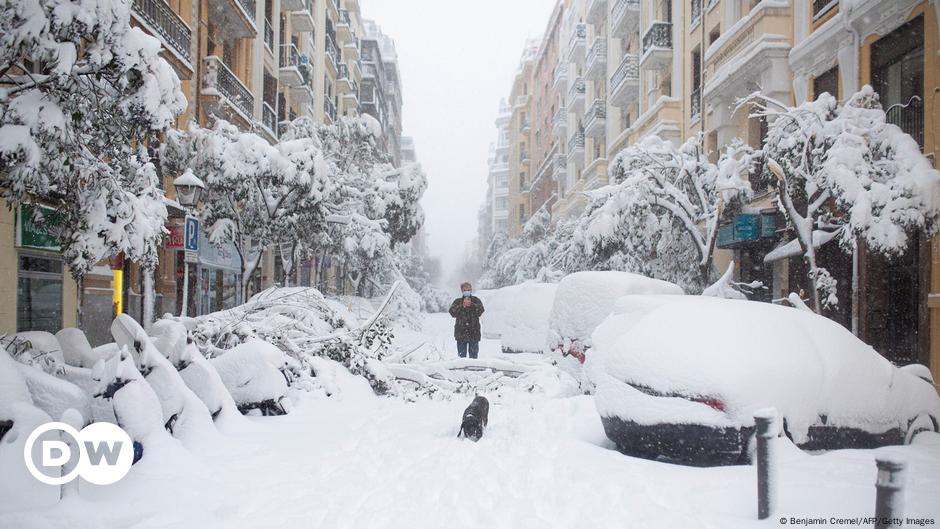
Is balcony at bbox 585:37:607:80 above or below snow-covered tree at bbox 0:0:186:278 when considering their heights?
above

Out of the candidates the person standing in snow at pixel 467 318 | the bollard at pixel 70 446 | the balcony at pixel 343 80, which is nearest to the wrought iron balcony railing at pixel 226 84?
the person standing in snow at pixel 467 318

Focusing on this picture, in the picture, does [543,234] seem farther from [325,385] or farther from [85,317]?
[325,385]

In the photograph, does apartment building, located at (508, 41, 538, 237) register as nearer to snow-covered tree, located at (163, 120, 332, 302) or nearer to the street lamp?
snow-covered tree, located at (163, 120, 332, 302)

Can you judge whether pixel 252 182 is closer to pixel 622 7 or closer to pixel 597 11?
pixel 622 7

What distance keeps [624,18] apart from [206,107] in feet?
53.9

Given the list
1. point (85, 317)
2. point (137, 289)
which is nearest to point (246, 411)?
point (85, 317)

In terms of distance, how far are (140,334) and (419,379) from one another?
481 cm

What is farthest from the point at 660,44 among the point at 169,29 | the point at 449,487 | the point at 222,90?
the point at 449,487

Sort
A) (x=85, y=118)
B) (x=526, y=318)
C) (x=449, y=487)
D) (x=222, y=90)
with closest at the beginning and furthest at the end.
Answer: (x=449, y=487), (x=85, y=118), (x=526, y=318), (x=222, y=90)

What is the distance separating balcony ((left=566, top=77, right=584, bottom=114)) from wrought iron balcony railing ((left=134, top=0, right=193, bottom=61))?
25265 millimetres

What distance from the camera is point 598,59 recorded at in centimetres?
3328

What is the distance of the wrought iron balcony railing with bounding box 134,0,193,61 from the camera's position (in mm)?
15664

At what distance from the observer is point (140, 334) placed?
580 cm

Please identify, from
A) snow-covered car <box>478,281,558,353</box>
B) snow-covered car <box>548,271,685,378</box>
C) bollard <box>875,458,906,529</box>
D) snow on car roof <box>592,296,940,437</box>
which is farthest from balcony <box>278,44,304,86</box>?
bollard <box>875,458,906,529</box>
